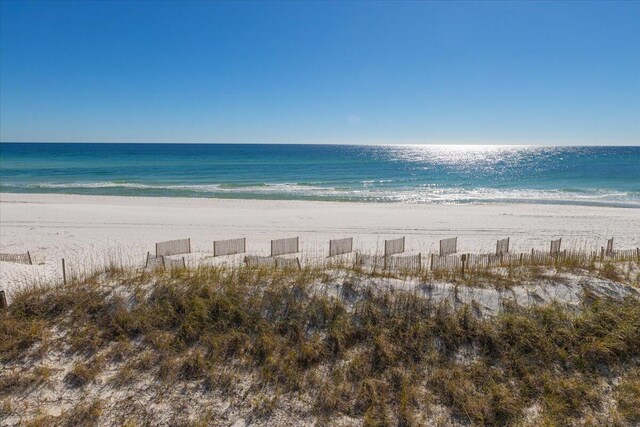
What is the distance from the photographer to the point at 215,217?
90.8 ft

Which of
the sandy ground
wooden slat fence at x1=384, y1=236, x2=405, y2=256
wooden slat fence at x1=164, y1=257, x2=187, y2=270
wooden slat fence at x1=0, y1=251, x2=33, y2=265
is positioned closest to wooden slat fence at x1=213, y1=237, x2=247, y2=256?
the sandy ground

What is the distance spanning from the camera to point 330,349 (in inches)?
276

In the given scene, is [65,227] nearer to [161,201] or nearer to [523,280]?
[161,201]

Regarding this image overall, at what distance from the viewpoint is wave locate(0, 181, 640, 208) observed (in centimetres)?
3966

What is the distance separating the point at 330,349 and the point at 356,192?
1516 inches

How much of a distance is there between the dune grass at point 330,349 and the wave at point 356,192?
31367 mm

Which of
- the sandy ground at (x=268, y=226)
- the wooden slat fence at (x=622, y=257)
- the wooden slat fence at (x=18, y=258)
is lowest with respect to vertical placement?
the sandy ground at (x=268, y=226)

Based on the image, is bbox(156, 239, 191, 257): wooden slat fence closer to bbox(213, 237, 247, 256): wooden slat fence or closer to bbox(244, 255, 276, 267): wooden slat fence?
Result: bbox(213, 237, 247, 256): wooden slat fence

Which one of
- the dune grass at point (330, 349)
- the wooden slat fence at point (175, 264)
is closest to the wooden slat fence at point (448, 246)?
the dune grass at point (330, 349)

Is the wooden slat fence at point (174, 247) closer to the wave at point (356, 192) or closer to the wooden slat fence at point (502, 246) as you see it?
the wooden slat fence at point (502, 246)

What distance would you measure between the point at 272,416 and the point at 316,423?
664mm

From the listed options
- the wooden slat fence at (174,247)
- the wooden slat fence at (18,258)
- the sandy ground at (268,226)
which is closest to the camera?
the wooden slat fence at (18,258)

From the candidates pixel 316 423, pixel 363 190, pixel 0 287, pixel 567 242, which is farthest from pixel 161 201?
pixel 316 423

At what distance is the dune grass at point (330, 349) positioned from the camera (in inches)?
239
